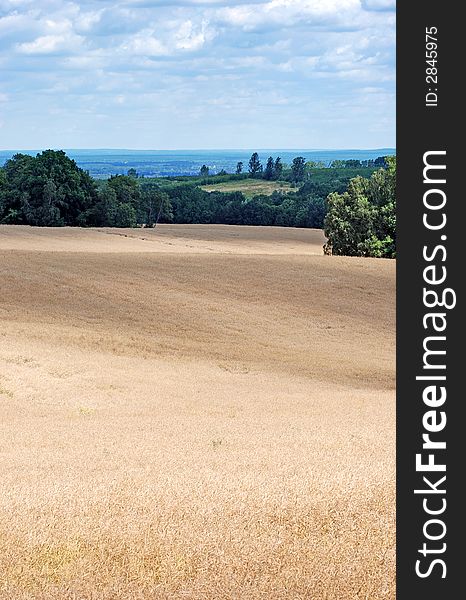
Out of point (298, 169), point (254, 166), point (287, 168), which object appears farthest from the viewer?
point (287, 168)

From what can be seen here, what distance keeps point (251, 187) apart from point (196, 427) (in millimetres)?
108967

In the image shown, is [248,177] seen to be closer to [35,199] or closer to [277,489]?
[35,199]

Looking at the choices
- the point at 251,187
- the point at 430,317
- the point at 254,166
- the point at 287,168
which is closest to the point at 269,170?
the point at 254,166

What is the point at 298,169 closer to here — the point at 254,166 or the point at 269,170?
the point at 269,170

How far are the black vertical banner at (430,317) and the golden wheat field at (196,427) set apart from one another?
5.29ft

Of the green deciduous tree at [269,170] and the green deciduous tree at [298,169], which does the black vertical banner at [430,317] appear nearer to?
the green deciduous tree at [298,169]

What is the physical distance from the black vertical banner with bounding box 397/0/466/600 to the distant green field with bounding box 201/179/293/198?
A: 355ft

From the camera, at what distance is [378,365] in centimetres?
2484

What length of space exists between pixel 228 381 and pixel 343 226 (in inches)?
1342

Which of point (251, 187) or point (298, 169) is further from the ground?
point (298, 169)

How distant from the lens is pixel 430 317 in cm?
298

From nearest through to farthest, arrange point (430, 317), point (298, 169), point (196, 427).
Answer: point (430, 317), point (196, 427), point (298, 169)

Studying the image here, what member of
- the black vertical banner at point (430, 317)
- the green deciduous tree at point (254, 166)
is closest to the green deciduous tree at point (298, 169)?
the green deciduous tree at point (254, 166)

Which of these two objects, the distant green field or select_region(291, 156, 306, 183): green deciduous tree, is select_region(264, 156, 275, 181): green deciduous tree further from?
select_region(291, 156, 306, 183): green deciduous tree
